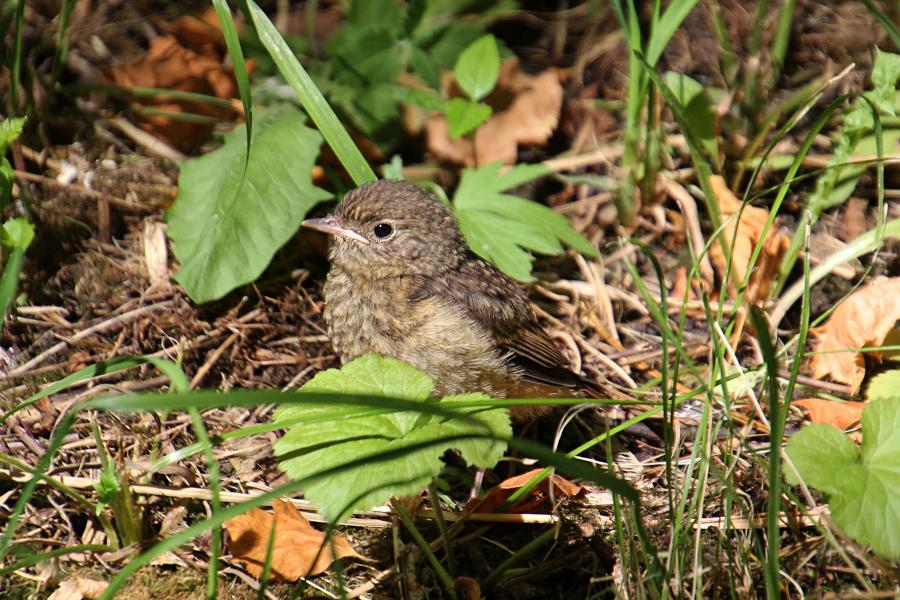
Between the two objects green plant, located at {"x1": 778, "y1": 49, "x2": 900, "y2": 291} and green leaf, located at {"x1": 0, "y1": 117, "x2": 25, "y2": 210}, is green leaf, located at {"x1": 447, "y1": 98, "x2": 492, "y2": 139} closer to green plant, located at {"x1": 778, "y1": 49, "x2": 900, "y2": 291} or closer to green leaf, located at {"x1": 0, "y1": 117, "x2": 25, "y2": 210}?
green plant, located at {"x1": 778, "y1": 49, "x2": 900, "y2": 291}

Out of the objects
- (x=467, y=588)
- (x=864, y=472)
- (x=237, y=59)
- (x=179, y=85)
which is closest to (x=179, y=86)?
(x=179, y=85)

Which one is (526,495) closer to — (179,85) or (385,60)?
(385,60)

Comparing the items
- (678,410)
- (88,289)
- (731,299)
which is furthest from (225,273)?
(731,299)

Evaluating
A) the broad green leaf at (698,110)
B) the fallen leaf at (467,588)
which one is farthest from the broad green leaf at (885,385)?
the fallen leaf at (467,588)

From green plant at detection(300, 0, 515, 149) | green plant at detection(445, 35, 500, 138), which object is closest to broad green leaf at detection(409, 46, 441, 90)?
green plant at detection(300, 0, 515, 149)

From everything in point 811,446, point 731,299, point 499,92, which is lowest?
point 731,299

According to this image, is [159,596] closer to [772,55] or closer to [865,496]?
[865,496]
